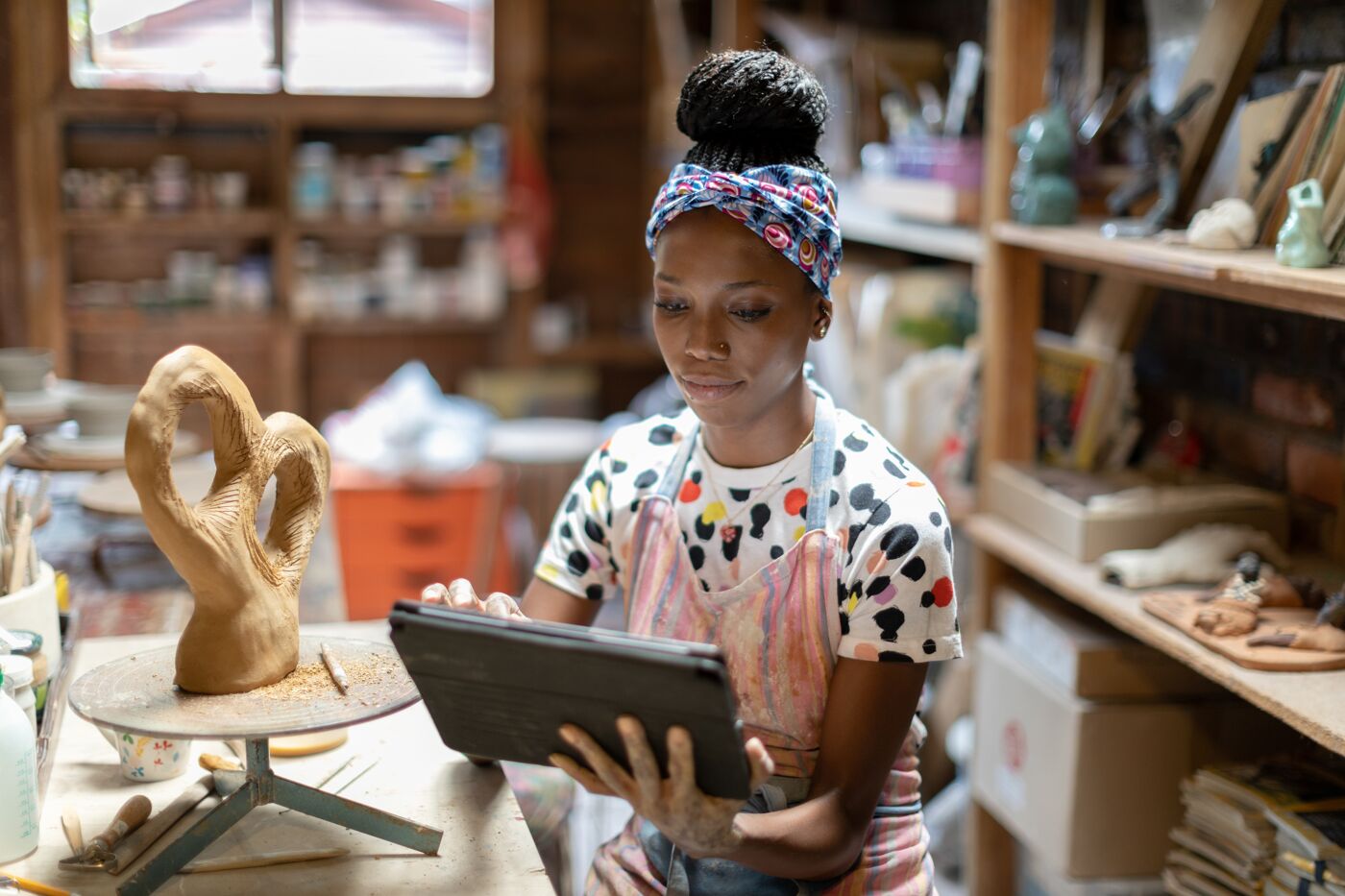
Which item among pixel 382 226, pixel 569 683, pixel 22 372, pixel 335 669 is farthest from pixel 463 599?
pixel 382 226

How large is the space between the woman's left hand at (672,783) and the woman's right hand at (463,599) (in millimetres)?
203

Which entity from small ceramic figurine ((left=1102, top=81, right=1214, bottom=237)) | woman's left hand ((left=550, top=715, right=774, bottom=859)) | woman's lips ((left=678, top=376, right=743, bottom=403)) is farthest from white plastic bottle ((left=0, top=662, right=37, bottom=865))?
small ceramic figurine ((left=1102, top=81, right=1214, bottom=237))

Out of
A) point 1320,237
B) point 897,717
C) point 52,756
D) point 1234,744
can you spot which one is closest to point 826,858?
point 897,717

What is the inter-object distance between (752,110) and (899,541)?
49cm

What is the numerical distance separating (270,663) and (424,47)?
492 cm

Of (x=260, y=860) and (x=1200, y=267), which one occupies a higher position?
(x=1200, y=267)

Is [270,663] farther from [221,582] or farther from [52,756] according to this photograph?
[52,756]

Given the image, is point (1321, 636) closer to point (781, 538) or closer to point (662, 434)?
point (781, 538)

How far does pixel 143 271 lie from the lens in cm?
586

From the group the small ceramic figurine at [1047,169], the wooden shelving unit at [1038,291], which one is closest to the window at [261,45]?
the wooden shelving unit at [1038,291]

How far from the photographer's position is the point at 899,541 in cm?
156

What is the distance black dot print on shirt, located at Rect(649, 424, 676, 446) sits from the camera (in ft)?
5.99

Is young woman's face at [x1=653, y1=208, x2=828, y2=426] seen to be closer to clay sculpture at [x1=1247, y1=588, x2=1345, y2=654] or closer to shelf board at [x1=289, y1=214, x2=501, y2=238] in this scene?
clay sculpture at [x1=1247, y1=588, x2=1345, y2=654]

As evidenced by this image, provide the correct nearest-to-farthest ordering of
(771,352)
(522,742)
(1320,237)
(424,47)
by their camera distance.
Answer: (522,742) < (771,352) < (1320,237) < (424,47)
